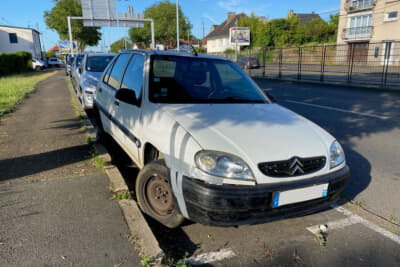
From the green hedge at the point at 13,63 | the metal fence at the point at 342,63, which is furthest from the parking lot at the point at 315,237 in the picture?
the green hedge at the point at 13,63

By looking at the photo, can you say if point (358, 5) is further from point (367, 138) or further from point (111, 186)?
point (111, 186)

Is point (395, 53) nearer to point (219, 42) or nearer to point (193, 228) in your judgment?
point (193, 228)

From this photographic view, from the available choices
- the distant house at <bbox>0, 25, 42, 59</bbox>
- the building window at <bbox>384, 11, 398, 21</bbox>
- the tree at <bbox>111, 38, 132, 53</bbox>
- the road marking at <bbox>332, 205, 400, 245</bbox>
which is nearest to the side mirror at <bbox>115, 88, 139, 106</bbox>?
the road marking at <bbox>332, 205, 400, 245</bbox>

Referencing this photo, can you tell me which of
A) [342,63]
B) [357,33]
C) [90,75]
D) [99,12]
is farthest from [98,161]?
[357,33]

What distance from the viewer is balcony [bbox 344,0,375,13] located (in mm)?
36941

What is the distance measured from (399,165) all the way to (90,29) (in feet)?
210

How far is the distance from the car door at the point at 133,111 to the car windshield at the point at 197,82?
→ 0.76ft

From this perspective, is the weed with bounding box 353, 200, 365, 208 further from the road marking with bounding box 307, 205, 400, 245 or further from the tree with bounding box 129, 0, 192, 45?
the tree with bounding box 129, 0, 192, 45

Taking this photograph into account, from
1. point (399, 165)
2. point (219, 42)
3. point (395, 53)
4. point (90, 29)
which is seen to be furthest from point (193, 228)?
point (219, 42)

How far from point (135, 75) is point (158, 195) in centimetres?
169

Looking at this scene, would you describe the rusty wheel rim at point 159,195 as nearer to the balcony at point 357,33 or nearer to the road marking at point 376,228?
the road marking at point 376,228

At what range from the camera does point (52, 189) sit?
3.74 meters

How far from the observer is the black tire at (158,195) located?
278 cm

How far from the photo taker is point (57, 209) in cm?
324
